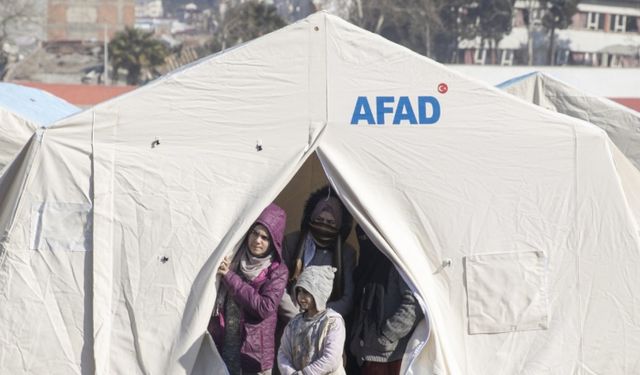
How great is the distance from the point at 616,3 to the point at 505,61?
1237 cm

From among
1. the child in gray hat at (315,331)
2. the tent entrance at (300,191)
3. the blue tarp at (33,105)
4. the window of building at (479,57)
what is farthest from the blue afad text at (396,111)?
the window of building at (479,57)

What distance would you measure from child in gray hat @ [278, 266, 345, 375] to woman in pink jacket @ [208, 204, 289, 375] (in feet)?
1.08

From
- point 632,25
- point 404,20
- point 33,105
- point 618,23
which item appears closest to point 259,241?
point 33,105

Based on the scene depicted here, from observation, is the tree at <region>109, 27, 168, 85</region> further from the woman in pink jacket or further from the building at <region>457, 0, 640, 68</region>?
the woman in pink jacket

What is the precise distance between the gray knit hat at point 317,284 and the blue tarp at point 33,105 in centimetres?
606

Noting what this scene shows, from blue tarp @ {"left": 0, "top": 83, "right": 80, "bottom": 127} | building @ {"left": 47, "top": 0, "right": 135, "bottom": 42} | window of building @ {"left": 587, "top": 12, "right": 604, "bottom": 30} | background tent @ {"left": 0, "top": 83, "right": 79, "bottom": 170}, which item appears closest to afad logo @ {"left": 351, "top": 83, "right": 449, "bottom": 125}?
background tent @ {"left": 0, "top": 83, "right": 79, "bottom": 170}

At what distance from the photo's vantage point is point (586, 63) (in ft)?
251

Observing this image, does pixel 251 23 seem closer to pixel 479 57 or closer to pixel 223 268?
pixel 479 57

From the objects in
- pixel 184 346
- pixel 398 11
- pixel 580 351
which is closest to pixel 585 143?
pixel 580 351

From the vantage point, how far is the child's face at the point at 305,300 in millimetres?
6504

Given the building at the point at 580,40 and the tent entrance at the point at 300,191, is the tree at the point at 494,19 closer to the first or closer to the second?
the building at the point at 580,40

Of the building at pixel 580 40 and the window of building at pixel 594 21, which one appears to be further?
the window of building at pixel 594 21

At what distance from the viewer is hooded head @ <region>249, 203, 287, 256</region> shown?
7.05 m

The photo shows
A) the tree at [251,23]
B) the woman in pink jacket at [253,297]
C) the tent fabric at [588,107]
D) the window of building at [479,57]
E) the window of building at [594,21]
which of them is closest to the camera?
the woman in pink jacket at [253,297]
